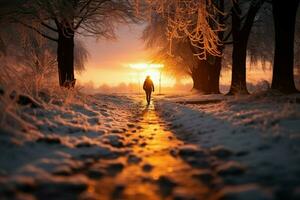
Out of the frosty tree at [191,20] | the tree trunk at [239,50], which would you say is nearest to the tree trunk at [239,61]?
the tree trunk at [239,50]

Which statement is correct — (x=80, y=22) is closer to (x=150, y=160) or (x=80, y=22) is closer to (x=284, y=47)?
(x=284, y=47)

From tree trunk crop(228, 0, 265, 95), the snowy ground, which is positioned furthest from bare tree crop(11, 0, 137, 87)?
the snowy ground

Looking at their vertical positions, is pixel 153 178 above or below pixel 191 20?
below

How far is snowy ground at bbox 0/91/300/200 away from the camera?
3.61 meters

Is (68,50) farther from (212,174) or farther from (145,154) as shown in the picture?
(212,174)

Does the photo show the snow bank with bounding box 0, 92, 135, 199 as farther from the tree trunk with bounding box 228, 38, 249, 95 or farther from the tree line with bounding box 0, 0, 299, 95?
the tree trunk with bounding box 228, 38, 249, 95

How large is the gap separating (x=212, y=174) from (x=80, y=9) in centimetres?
1272

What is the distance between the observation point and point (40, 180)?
3879 mm

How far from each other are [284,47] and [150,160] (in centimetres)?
972

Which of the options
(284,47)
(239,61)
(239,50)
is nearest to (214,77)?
(239,61)

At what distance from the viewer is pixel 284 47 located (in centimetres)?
1295

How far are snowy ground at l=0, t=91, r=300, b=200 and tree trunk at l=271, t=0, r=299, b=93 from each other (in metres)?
6.19

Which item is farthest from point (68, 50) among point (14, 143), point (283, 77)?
point (14, 143)

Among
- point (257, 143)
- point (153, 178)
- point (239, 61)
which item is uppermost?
point (239, 61)
